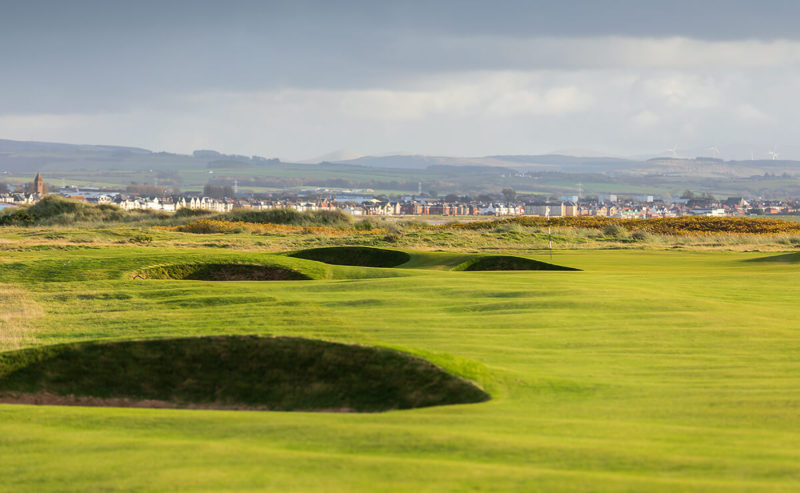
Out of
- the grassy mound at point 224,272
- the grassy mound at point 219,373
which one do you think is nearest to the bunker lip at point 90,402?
the grassy mound at point 219,373

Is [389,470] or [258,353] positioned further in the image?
[258,353]

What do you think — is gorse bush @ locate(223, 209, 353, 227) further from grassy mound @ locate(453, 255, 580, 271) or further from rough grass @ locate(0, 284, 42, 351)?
rough grass @ locate(0, 284, 42, 351)

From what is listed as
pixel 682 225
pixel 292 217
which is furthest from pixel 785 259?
pixel 292 217

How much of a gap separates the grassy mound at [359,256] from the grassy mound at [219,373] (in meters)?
17.3

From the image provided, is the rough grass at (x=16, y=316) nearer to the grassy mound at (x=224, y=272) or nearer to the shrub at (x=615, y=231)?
the grassy mound at (x=224, y=272)

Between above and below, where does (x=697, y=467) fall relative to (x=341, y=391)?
above

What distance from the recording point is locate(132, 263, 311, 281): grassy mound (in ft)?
75.9

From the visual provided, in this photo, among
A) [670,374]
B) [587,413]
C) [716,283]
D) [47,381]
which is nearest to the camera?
[587,413]

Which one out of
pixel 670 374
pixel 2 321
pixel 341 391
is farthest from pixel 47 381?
pixel 670 374

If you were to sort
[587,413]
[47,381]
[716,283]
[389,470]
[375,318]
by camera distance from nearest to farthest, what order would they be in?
[389,470]
[587,413]
[47,381]
[375,318]
[716,283]

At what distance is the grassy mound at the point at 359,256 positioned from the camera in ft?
93.2

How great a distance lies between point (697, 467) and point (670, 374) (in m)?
4.27

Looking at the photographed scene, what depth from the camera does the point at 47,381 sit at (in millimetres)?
10641

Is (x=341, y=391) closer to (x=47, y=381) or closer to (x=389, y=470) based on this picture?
(x=47, y=381)
